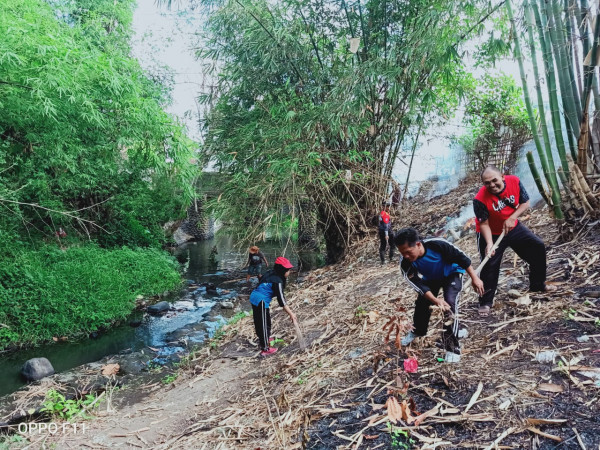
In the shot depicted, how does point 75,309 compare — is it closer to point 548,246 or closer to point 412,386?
point 412,386

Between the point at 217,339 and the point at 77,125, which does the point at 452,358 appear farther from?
the point at 77,125

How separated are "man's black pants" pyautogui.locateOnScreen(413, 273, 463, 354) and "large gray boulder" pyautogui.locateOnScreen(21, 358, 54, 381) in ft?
18.3

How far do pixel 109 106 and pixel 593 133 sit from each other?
748 cm

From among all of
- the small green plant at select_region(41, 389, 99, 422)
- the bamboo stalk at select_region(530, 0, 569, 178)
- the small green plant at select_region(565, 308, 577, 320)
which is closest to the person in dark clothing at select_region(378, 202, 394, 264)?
the bamboo stalk at select_region(530, 0, 569, 178)

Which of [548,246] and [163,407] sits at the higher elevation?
[548,246]

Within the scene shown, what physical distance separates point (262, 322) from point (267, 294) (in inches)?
15.8

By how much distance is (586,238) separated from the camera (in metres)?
4.40

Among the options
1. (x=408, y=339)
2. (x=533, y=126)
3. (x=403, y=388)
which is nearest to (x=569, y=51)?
(x=533, y=126)

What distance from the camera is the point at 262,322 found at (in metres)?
4.86

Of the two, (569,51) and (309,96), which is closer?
(569,51)

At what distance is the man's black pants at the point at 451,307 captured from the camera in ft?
9.62

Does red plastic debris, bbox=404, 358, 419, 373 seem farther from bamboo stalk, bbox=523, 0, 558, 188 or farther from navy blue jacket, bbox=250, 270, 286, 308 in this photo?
bamboo stalk, bbox=523, 0, 558, 188

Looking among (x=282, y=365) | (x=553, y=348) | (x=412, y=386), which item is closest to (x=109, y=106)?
(x=282, y=365)

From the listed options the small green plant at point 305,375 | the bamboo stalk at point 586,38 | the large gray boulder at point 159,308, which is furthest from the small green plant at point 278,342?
the large gray boulder at point 159,308
